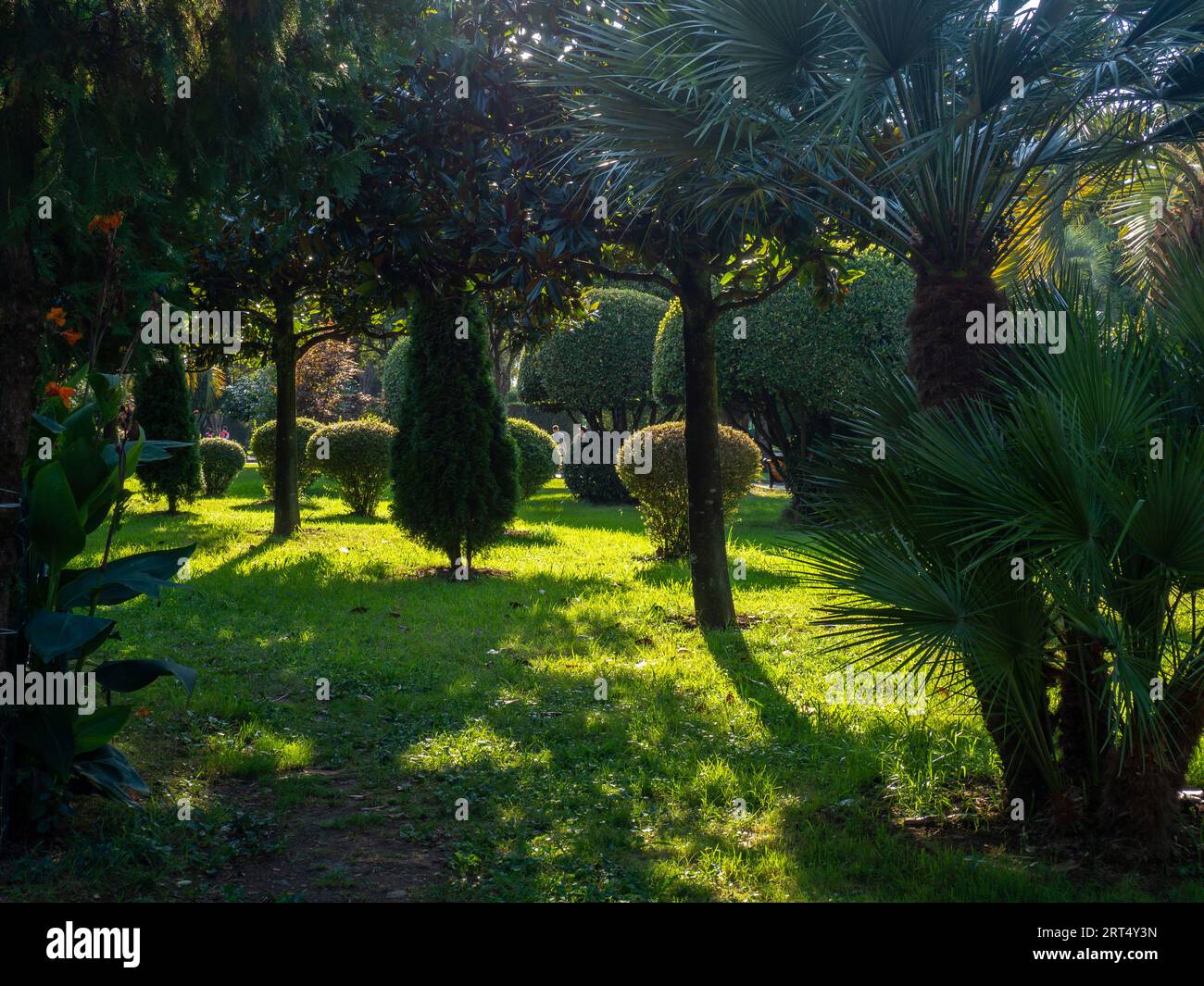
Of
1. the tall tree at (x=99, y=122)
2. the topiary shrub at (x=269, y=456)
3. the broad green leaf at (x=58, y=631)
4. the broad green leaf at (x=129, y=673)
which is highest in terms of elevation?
the tall tree at (x=99, y=122)

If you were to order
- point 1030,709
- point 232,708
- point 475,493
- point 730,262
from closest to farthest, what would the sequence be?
point 1030,709 < point 232,708 < point 730,262 < point 475,493

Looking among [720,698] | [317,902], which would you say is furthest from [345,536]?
[317,902]

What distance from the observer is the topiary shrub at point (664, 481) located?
12.3 metres

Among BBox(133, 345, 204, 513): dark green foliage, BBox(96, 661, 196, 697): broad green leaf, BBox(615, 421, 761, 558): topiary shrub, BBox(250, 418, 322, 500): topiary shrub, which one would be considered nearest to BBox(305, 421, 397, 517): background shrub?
BBox(250, 418, 322, 500): topiary shrub

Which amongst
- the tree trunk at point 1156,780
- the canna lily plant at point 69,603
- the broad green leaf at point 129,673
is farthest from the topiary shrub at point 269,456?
the tree trunk at point 1156,780

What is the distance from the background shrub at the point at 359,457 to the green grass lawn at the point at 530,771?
7.48m

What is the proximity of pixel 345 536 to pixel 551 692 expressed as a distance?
8.46m

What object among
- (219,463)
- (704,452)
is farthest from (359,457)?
(704,452)

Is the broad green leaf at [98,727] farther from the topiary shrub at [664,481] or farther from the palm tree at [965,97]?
the topiary shrub at [664,481]

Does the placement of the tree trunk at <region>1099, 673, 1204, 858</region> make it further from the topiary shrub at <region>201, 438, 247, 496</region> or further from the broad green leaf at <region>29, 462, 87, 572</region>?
the topiary shrub at <region>201, 438, 247, 496</region>

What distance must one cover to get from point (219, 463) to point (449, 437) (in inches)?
444
